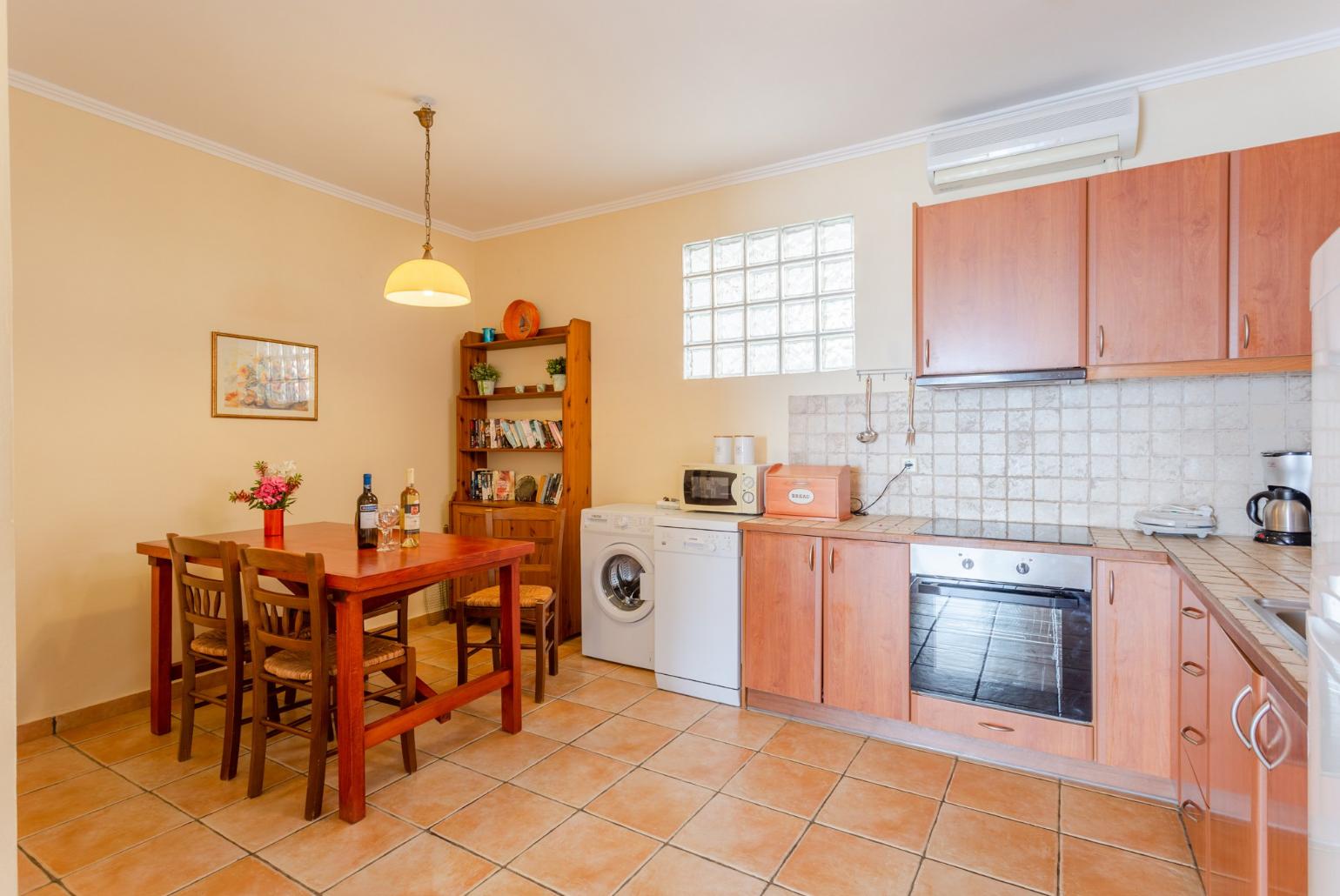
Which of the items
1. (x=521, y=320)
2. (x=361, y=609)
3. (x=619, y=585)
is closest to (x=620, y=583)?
(x=619, y=585)

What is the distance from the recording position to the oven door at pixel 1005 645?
7.61ft

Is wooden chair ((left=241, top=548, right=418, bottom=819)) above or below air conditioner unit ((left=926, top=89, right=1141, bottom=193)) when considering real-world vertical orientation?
below

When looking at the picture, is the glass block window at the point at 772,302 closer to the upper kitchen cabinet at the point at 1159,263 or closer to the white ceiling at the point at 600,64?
the white ceiling at the point at 600,64

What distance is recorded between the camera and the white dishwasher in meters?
3.07

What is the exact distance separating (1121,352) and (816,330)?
1426 mm

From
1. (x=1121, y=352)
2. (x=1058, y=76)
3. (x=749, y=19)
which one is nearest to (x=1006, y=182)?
(x=1058, y=76)

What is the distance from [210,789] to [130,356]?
2001 mm

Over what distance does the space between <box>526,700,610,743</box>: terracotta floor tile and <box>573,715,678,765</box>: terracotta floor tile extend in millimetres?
52

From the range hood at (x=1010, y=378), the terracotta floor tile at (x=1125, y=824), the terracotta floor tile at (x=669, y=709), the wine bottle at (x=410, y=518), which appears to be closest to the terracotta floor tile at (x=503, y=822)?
the terracotta floor tile at (x=669, y=709)

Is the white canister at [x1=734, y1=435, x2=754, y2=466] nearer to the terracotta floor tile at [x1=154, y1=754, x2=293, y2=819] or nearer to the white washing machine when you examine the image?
the white washing machine

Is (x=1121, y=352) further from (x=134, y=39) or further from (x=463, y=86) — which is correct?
(x=134, y=39)

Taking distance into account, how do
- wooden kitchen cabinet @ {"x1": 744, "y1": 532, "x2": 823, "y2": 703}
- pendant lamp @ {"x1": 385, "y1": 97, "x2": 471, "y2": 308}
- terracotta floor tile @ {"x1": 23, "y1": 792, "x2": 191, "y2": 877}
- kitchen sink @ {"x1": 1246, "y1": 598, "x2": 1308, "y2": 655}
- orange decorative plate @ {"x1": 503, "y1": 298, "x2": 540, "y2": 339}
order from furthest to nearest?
1. orange decorative plate @ {"x1": 503, "y1": 298, "x2": 540, "y2": 339}
2. wooden kitchen cabinet @ {"x1": 744, "y1": 532, "x2": 823, "y2": 703}
3. pendant lamp @ {"x1": 385, "y1": 97, "x2": 471, "y2": 308}
4. terracotta floor tile @ {"x1": 23, "y1": 792, "x2": 191, "y2": 877}
5. kitchen sink @ {"x1": 1246, "y1": 598, "x2": 1308, "y2": 655}

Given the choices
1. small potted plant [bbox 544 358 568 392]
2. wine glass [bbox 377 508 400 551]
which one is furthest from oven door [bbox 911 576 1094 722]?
small potted plant [bbox 544 358 568 392]

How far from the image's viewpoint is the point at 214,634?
2.61 meters
